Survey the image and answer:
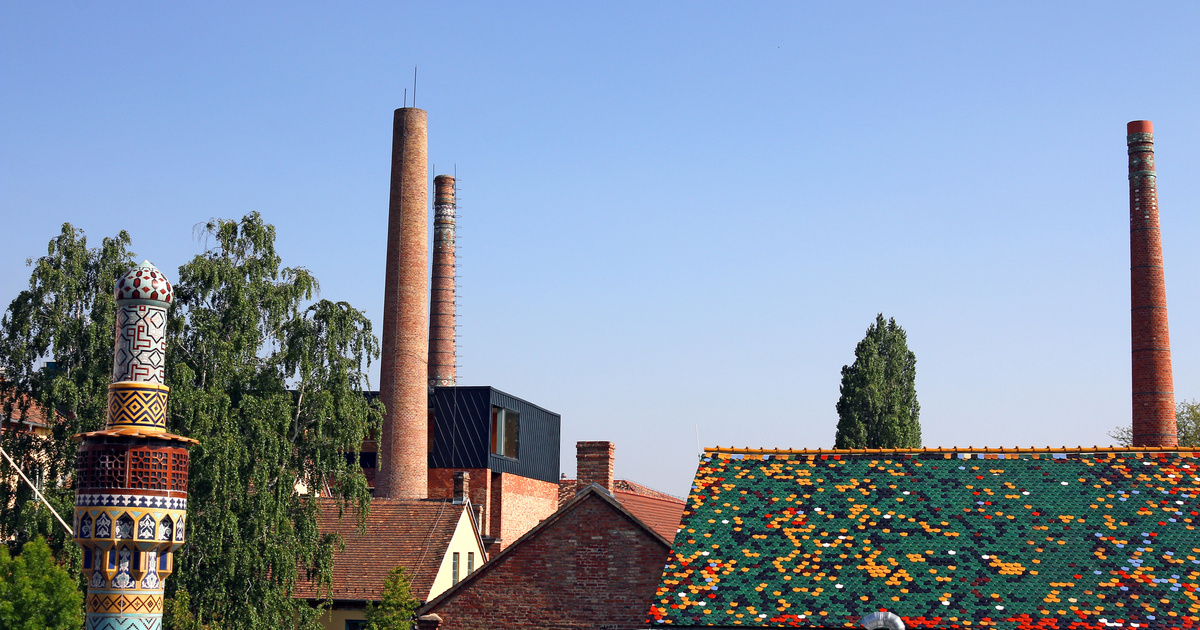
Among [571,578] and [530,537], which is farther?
[530,537]

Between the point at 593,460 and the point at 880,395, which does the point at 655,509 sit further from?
the point at 880,395

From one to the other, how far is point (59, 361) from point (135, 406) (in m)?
18.6

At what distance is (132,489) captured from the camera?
14570mm

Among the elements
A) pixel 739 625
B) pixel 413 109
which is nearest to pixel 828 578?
pixel 739 625

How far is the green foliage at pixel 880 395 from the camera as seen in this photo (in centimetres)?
5175

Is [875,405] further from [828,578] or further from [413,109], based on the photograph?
[828,578]

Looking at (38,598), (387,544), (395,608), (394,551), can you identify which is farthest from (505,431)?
(38,598)

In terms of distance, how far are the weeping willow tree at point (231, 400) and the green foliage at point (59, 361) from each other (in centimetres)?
4

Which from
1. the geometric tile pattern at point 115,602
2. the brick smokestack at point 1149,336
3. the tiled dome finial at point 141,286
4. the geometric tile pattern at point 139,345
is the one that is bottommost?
the geometric tile pattern at point 115,602

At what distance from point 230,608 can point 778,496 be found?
14.8 m

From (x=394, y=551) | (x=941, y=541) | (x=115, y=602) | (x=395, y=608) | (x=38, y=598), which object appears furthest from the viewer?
(x=394, y=551)

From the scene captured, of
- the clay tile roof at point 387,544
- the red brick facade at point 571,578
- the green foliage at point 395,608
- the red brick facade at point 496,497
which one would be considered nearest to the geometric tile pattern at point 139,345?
the red brick facade at point 571,578

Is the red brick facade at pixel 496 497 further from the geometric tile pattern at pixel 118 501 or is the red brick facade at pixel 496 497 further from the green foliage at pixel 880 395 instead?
the geometric tile pattern at pixel 118 501

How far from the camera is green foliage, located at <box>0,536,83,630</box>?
24469mm
